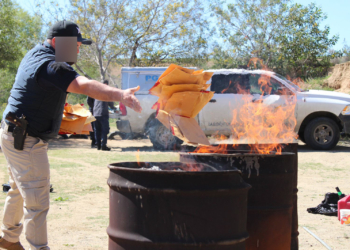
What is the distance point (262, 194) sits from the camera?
2852 millimetres

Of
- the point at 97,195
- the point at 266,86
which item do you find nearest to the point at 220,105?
the point at 266,86

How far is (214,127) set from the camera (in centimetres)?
1097

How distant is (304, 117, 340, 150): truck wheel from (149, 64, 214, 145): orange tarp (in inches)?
343

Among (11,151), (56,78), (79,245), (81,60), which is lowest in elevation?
(79,245)

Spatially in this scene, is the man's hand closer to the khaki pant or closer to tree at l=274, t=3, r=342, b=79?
the khaki pant

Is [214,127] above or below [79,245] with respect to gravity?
above

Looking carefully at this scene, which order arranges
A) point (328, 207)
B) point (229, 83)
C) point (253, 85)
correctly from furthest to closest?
1. point (229, 83)
2. point (253, 85)
3. point (328, 207)

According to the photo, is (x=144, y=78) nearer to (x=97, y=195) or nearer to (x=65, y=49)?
(x=97, y=195)

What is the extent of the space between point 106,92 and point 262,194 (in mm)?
1341

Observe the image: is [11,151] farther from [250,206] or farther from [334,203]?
[334,203]

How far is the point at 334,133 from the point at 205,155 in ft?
29.0

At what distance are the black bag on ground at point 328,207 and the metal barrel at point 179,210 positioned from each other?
3233mm

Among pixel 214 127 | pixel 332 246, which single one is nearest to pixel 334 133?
pixel 214 127

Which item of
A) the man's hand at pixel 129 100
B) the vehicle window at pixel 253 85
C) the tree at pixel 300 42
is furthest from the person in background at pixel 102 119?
the tree at pixel 300 42
